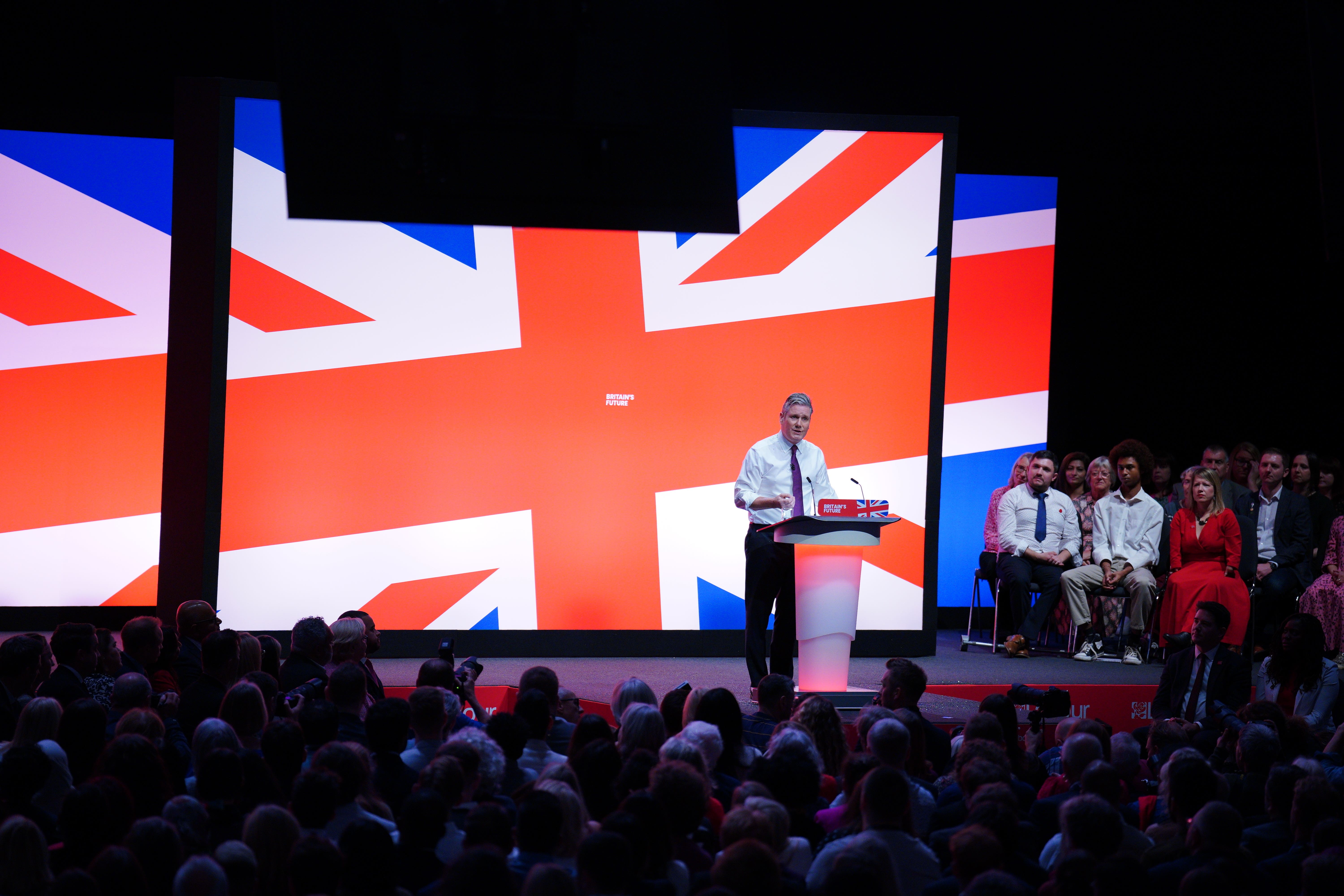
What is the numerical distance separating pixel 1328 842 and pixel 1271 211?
6.66 metres

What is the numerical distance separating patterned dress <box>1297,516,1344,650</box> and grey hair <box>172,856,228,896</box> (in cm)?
652

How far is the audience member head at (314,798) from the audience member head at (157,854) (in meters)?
0.32

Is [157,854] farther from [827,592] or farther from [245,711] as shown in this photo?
[827,592]

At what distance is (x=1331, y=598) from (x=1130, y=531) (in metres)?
1.18

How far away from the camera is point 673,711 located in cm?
396

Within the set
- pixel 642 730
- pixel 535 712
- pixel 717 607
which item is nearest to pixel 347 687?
pixel 535 712

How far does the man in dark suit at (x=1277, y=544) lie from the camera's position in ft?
23.8

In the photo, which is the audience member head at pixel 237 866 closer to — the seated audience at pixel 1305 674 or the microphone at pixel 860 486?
the microphone at pixel 860 486

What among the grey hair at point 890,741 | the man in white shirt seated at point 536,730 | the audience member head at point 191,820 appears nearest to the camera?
the audience member head at point 191,820

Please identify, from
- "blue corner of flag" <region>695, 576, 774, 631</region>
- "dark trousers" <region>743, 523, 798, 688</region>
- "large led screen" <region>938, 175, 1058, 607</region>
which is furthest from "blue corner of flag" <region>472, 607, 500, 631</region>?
"large led screen" <region>938, 175, 1058, 607</region>

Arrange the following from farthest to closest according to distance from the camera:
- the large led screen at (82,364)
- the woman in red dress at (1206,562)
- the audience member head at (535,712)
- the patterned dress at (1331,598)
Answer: the large led screen at (82,364) → the patterned dress at (1331,598) → the woman in red dress at (1206,562) → the audience member head at (535,712)

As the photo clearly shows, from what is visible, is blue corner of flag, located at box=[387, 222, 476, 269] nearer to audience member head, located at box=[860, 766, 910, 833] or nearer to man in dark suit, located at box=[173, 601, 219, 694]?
man in dark suit, located at box=[173, 601, 219, 694]

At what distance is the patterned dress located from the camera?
6.79m

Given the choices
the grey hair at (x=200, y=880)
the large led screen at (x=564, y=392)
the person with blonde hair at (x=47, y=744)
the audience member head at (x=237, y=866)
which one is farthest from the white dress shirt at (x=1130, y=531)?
the grey hair at (x=200, y=880)
